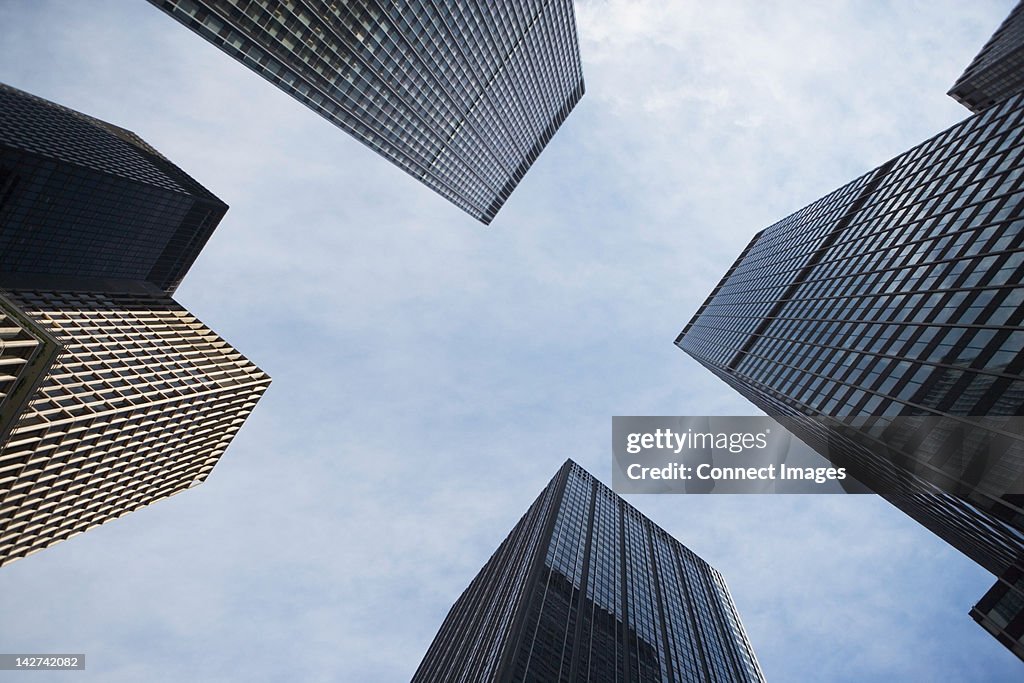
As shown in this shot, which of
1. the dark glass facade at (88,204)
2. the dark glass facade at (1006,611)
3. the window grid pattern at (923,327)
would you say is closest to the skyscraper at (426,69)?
the dark glass facade at (88,204)

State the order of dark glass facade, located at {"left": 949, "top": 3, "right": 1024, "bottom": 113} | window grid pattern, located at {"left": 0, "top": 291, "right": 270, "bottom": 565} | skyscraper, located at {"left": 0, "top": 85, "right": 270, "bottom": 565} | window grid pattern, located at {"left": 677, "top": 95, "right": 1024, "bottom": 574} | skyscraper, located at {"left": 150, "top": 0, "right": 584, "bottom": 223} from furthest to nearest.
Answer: dark glass facade, located at {"left": 949, "top": 3, "right": 1024, "bottom": 113}, skyscraper, located at {"left": 0, "top": 85, "right": 270, "bottom": 565}, skyscraper, located at {"left": 150, "top": 0, "right": 584, "bottom": 223}, window grid pattern, located at {"left": 0, "top": 291, "right": 270, "bottom": 565}, window grid pattern, located at {"left": 677, "top": 95, "right": 1024, "bottom": 574}

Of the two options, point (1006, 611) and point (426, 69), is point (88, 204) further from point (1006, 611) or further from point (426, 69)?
point (1006, 611)

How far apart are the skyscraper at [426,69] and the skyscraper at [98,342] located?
1605 inches

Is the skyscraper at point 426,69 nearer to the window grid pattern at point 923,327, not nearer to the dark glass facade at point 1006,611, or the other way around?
the window grid pattern at point 923,327

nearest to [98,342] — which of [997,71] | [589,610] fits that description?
[589,610]

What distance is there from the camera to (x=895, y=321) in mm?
47969

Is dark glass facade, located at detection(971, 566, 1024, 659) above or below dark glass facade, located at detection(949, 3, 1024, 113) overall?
below

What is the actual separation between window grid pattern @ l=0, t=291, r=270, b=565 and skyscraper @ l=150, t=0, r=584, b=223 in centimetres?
4407

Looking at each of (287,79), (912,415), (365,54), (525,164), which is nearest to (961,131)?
Result: (912,415)

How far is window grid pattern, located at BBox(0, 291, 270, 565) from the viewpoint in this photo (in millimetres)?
65375

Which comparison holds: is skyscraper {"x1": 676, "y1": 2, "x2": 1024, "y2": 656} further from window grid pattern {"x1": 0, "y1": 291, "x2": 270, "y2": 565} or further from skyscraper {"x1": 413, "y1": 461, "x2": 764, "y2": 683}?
window grid pattern {"x1": 0, "y1": 291, "x2": 270, "y2": 565}

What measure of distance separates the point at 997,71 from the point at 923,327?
110 m

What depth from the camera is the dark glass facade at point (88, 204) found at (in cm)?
8388

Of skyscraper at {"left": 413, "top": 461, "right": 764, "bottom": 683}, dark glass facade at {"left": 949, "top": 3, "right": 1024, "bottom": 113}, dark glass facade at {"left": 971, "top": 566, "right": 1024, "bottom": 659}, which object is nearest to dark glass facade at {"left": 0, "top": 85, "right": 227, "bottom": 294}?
skyscraper at {"left": 413, "top": 461, "right": 764, "bottom": 683}
